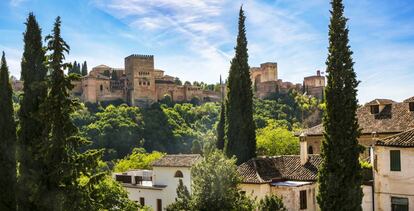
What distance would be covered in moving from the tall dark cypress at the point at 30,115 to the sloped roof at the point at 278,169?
1253cm

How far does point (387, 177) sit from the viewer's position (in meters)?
22.0

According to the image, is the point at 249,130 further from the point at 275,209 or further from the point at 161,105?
the point at 161,105

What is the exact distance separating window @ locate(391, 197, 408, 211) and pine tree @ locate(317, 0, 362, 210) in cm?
268

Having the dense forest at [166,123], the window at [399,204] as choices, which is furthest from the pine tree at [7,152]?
the dense forest at [166,123]

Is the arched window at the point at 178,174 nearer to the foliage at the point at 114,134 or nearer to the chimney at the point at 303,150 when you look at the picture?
the chimney at the point at 303,150

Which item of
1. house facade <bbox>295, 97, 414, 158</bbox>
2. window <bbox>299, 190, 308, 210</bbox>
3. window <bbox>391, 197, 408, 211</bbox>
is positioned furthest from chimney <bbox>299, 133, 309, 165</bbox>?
window <bbox>391, 197, 408, 211</bbox>

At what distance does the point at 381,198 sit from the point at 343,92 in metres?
5.49

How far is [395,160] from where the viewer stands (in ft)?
71.6

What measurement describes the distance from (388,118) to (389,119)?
0.59 ft

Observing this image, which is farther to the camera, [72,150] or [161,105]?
[161,105]

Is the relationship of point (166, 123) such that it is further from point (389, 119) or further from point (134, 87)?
point (389, 119)

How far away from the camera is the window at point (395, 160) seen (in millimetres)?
21688

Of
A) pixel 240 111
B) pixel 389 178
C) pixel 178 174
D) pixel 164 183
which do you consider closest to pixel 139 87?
pixel 164 183

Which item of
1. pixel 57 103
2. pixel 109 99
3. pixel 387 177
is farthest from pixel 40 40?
pixel 109 99
